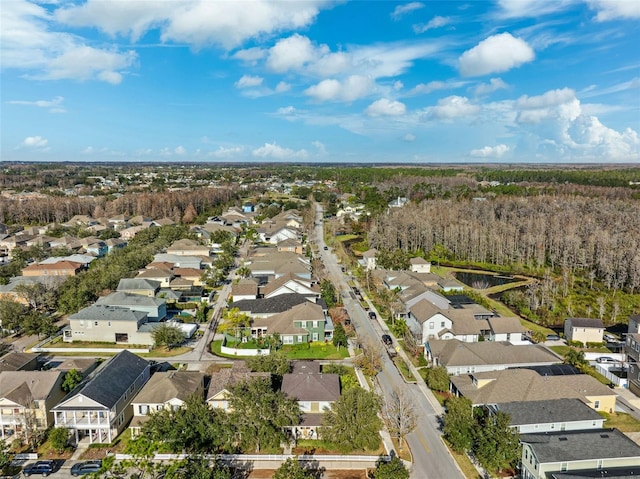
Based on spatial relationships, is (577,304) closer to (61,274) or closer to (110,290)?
(110,290)

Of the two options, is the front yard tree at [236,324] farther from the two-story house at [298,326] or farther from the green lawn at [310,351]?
the green lawn at [310,351]

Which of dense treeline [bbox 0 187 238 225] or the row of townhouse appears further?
dense treeline [bbox 0 187 238 225]

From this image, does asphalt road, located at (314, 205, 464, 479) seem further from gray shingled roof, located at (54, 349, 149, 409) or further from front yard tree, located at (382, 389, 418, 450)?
gray shingled roof, located at (54, 349, 149, 409)

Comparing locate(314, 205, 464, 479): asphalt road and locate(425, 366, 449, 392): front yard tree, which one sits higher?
locate(425, 366, 449, 392): front yard tree

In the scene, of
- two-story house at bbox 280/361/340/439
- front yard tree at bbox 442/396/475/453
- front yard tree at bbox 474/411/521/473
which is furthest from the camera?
two-story house at bbox 280/361/340/439

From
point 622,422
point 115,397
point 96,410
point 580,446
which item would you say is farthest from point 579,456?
point 96,410

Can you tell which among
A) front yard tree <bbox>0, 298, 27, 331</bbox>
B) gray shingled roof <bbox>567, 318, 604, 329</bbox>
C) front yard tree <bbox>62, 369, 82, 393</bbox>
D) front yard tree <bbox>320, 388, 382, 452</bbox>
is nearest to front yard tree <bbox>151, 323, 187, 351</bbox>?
front yard tree <bbox>62, 369, 82, 393</bbox>

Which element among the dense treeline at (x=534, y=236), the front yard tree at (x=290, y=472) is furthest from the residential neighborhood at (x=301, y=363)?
the dense treeline at (x=534, y=236)
